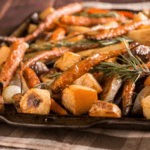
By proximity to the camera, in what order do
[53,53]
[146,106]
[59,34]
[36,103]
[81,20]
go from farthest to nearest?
[81,20] → [59,34] → [53,53] → [36,103] → [146,106]

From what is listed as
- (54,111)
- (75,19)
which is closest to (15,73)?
(54,111)

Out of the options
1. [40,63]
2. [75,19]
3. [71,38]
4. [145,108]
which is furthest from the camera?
[75,19]

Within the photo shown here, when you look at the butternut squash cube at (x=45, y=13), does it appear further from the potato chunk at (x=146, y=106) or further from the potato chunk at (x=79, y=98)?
the potato chunk at (x=146, y=106)

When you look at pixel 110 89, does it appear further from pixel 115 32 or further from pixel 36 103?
pixel 115 32

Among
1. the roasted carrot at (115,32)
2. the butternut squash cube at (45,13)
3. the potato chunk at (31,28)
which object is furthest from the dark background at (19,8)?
the roasted carrot at (115,32)

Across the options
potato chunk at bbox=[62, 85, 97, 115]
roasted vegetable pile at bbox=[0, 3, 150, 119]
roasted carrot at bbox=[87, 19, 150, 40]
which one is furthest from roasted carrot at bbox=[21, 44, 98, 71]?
potato chunk at bbox=[62, 85, 97, 115]

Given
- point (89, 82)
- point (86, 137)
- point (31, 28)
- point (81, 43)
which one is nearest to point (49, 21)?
point (31, 28)

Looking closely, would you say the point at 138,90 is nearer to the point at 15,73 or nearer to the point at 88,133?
the point at 88,133
